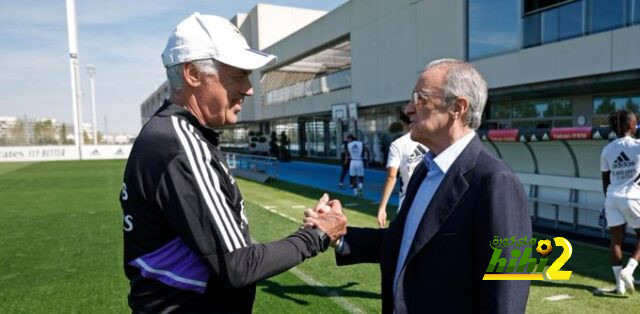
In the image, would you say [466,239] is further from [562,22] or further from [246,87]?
[562,22]

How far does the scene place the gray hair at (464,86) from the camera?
1861mm

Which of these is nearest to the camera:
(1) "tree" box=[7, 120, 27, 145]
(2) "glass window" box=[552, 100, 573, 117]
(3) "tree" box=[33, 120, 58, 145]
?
(2) "glass window" box=[552, 100, 573, 117]

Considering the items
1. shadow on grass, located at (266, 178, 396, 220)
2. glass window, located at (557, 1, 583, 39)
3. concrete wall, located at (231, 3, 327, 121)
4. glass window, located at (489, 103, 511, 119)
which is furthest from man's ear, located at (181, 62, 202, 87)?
concrete wall, located at (231, 3, 327, 121)

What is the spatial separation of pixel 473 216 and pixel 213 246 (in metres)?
0.98

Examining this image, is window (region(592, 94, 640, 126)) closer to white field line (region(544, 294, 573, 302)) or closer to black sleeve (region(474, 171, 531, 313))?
white field line (region(544, 294, 573, 302))

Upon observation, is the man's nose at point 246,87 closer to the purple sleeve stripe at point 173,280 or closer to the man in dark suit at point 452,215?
the man in dark suit at point 452,215

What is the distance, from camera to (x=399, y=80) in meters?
19.8

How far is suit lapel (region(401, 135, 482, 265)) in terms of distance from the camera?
1716 mm

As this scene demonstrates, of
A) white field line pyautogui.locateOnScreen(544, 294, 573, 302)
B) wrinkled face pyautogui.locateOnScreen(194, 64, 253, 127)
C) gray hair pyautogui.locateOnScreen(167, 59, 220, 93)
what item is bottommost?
white field line pyautogui.locateOnScreen(544, 294, 573, 302)

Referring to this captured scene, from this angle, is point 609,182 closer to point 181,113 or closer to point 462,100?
point 462,100

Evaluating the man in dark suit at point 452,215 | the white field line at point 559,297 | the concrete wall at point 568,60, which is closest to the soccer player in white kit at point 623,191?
the white field line at point 559,297

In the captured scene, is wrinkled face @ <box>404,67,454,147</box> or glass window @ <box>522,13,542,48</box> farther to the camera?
glass window @ <box>522,13,542,48</box>

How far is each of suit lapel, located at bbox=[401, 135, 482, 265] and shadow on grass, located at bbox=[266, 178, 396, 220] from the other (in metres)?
8.20

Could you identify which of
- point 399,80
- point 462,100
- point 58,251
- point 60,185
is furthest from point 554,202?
point 60,185
